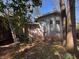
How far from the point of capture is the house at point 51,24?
25641 millimetres

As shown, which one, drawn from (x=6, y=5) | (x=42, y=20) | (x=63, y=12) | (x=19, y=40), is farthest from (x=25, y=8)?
(x=42, y=20)

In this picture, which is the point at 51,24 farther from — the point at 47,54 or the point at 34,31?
the point at 47,54

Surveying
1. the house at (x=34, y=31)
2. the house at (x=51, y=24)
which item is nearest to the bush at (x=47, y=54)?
the house at (x=34, y=31)

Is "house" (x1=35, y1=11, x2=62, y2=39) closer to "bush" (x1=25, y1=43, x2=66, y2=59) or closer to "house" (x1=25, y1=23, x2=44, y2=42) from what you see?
"house" (x1=25, y1=23, x2=44, y2=42)

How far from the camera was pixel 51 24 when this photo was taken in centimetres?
2658

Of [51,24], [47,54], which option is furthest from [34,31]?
[47,54]

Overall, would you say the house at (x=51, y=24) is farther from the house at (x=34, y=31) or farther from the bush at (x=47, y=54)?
the bush at (x=47, y=54)

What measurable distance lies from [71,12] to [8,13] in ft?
22.8

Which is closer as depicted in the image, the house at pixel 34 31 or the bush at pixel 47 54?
the bush at pixel 47 54

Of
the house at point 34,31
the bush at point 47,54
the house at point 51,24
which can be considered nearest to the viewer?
the bush at point 47,54

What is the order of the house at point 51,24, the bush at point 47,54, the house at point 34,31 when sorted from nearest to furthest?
the bush at point 47,54
the house at point 34,31
the house at point 51,24

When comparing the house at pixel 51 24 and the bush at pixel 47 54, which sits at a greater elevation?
the house at pixel 51 24

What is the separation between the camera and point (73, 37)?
11.8 metres

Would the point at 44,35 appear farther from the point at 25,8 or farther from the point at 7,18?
the point at 25,8
